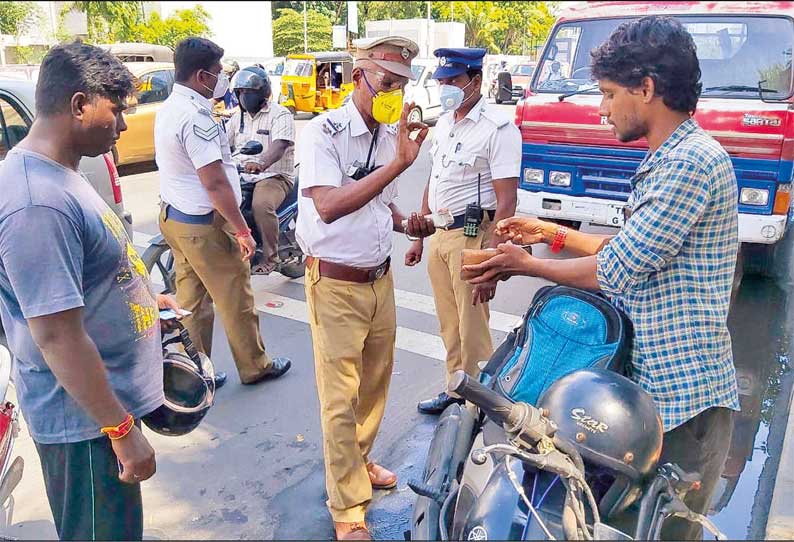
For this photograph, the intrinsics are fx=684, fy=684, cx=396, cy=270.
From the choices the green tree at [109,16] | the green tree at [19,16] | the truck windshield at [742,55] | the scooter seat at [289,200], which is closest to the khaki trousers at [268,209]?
the scooter seat at [289,200]

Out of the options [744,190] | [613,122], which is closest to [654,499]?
[613,122]

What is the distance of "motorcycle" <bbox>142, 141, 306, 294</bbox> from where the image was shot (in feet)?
16.2

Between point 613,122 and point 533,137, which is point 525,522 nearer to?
point 613,122

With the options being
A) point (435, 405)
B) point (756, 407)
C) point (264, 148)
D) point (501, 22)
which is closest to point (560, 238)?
point (435, 405)

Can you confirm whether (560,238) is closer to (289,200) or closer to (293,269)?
(289,200)

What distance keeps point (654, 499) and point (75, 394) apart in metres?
1.50

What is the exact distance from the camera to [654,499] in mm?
1733

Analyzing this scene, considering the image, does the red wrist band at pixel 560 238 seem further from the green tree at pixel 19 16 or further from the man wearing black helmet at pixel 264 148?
the green tree at pixel 19 16

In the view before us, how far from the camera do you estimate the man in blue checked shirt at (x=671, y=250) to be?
1.72 meters

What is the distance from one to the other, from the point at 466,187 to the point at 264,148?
Result: 2.30 metres

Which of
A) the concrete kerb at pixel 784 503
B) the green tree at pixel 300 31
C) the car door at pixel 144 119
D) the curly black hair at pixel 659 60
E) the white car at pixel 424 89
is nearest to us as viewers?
the curly black hair at pixel 659 60

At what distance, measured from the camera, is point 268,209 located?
5.34 m

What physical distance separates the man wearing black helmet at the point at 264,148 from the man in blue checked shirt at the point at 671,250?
12.1 ft

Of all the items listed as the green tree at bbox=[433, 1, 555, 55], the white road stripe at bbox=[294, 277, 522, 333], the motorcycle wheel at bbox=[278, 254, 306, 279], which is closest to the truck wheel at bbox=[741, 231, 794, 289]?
the white road stripe at bbox=[294, 277, 522, 333]
